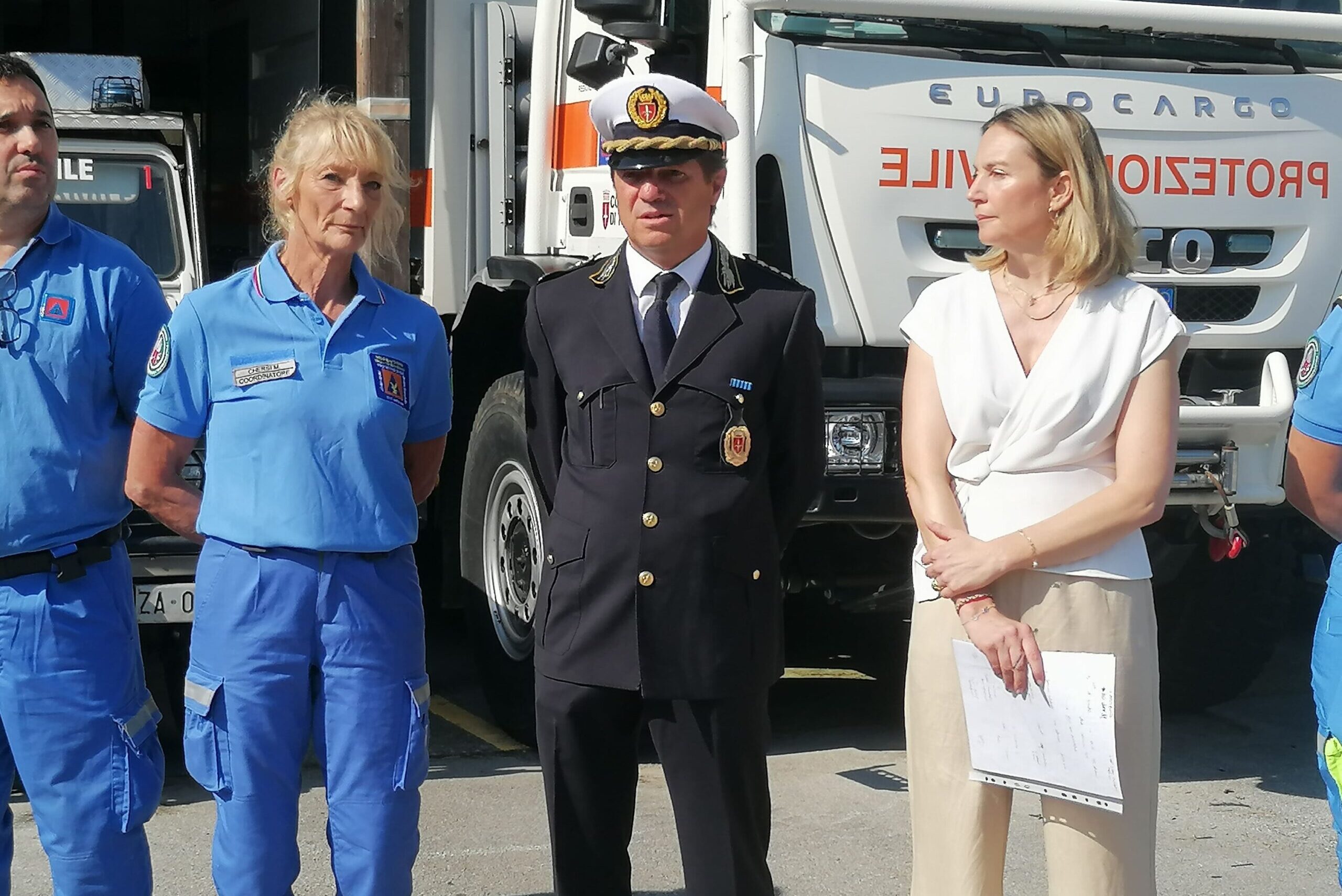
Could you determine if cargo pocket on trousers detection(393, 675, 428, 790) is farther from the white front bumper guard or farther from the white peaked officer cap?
the white front bumper guard

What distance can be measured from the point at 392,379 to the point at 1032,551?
4.03 ft

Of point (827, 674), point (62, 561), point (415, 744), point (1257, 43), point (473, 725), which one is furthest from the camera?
point (827, 674)

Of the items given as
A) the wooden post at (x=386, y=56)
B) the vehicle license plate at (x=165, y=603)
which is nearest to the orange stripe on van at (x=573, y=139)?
the wooden post at (x=386, y=56)

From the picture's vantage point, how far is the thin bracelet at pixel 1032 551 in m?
2.94

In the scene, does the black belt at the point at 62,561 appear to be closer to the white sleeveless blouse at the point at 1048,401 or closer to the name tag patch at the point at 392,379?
the name tag patch at the point at 392,379

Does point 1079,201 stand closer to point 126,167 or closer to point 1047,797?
point 1047,797

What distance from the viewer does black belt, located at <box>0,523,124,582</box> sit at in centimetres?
325

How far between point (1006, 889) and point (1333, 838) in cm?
123

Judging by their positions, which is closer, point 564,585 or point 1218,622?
point 564,585

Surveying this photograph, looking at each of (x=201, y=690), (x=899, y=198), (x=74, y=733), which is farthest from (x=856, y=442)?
(x=74, y=733)

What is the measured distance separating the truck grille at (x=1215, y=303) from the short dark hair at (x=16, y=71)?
3517 millimetres

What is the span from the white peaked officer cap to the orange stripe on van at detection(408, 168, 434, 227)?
11.2ft

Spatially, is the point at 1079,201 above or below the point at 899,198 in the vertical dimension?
below

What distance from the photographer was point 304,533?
311cm
